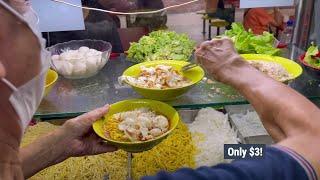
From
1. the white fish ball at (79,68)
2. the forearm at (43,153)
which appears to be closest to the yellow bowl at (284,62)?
the white fish ball at (79,68)

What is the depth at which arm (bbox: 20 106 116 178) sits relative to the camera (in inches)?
40.3

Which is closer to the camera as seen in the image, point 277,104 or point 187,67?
point 277,104

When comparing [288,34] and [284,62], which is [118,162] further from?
[288,34]

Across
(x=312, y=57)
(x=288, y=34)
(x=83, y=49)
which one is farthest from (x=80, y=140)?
(x=288, y=34)

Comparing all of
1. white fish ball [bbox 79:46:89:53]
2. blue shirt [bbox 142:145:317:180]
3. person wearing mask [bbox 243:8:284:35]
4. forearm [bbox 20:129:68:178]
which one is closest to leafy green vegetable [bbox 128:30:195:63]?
white fish ball [bbox 79:46:89:53]

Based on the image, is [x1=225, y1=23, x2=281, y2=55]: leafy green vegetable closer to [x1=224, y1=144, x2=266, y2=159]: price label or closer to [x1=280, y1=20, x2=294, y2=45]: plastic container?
[x1=280, y1=20, x2=294, y2=45]: plastic container

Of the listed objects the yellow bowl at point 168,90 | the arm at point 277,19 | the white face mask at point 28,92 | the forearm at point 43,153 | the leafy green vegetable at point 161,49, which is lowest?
the forearm at point 43,153

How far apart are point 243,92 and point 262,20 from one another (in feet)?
2.11

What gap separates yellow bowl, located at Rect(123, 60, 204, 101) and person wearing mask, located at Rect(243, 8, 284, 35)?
0.43 metres

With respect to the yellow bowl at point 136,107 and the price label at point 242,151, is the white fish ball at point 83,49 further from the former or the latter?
the price label at point 242,151

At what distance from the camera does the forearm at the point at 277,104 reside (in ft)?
2.28

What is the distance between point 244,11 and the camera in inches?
53.7

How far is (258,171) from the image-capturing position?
1.81 ft

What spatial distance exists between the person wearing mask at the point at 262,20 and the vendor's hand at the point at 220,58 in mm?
420
